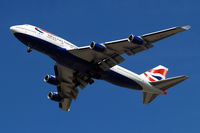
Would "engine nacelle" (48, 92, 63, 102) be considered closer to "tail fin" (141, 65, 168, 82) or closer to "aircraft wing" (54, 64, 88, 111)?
"aircraft wing" (54, 64, 88, 111)

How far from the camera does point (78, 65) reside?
56.4 metres

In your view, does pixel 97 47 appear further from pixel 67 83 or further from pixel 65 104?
pixel 65 104

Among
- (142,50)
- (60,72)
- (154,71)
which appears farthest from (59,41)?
(154,71)

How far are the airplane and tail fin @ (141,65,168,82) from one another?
21 cm

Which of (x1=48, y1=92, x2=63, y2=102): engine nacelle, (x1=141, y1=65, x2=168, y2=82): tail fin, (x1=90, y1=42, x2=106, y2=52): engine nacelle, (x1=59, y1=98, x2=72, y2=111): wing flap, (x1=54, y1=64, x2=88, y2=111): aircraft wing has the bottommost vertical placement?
(x1=59, y1=98, x2=72, y2=111): wing flap

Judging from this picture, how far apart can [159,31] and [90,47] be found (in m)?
10.2

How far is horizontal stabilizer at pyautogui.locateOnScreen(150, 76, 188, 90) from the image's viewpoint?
56.4m

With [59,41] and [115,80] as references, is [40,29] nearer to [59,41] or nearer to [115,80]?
[59,41]

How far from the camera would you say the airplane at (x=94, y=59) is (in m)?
52.2

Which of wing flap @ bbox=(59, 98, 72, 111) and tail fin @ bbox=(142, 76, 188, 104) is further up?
tail fin @ bbox=(142, 76, 188, 104)

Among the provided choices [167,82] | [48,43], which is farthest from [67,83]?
[167,82]

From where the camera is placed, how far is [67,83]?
64125mm

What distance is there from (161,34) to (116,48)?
746cm

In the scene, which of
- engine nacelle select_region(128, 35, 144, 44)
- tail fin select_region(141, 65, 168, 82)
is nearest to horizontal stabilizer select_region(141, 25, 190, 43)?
engine nacelle select_region(128, 35, 144, 44)
